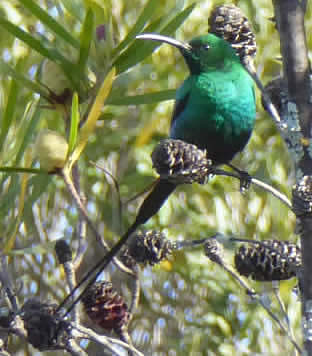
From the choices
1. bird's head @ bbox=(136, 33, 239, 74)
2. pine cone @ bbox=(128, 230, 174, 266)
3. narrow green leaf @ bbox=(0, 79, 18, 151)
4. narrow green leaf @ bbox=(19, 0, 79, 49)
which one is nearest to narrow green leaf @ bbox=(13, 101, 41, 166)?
narrow green leaf @ bbox=(0, 79, 18, 151)

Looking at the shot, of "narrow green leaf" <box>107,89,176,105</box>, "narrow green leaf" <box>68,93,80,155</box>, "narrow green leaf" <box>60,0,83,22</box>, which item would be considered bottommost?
"narrow green leaf" <box>68,93,80,155</box>

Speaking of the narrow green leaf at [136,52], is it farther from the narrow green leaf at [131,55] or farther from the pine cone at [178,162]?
the pine cone at [178,162]

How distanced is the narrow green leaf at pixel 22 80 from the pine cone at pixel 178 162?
0.28m

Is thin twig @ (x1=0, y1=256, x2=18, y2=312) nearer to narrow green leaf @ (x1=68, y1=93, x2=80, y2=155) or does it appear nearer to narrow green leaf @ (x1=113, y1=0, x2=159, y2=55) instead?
narrow green leaf @ (x1=68, y1=93, x2=80, y2=155)

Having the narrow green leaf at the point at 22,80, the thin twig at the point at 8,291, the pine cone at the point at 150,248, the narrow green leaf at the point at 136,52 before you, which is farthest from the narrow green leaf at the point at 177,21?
the thin twig at the point at 8,291

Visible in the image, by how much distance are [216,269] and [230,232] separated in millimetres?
131

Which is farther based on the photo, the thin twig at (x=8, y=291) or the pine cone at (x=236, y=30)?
the pine cone at (x=236, y=30)

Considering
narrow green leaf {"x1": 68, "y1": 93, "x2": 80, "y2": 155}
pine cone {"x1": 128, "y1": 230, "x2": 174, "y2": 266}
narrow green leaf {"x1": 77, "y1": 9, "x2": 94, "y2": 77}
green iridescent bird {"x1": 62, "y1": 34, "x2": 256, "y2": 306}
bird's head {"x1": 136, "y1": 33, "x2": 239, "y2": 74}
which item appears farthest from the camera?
bird's head {"x1": 136, "y1": 33, "x2": 239, "y2": 74}

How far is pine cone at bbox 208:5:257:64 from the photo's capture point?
1.33m

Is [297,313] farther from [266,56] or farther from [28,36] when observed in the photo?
[28,36]

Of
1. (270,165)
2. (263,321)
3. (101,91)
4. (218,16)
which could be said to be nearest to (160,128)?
(270,165)

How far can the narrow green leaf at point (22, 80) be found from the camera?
1236mm

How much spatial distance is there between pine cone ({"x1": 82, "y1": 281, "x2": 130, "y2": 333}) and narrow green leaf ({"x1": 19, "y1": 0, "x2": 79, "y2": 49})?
1.44 feet

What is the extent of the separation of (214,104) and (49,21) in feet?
2.13
